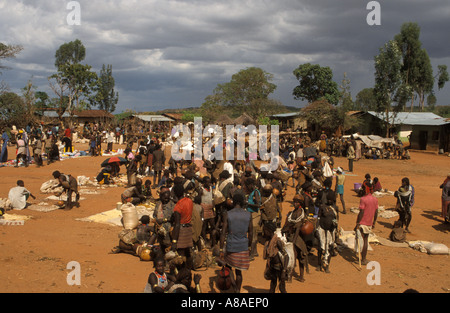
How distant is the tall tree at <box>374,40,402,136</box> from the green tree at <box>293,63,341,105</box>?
816 inches

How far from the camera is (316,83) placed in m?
55.6

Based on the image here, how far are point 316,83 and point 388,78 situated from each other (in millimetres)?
23906

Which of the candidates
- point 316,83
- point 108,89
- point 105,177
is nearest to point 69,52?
point 108,89

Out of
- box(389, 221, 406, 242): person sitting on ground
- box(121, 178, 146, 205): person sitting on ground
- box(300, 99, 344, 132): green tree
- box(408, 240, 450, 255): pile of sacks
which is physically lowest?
box(408, 240, 450, 255): pile of sacks

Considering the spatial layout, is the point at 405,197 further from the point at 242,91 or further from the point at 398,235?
the point at 242,91

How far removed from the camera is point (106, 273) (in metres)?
6.49

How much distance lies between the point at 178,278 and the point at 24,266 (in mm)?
3052

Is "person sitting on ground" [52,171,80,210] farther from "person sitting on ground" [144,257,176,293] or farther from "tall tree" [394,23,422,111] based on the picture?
"tall tree" [394,23,422,111]

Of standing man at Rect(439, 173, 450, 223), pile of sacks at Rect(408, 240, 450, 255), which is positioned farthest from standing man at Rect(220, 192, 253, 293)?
standing man at Rect(439, 173, 450, 223)

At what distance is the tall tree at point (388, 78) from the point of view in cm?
3096

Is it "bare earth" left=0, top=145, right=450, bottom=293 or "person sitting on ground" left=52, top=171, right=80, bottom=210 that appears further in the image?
"person sitting on ground" left=52, top=171, right=80, bottom=210

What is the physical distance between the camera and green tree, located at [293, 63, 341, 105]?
5444 centimetres

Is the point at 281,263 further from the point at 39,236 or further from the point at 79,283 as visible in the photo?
the point at 39,236

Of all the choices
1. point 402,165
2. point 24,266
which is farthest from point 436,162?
point 24,266
